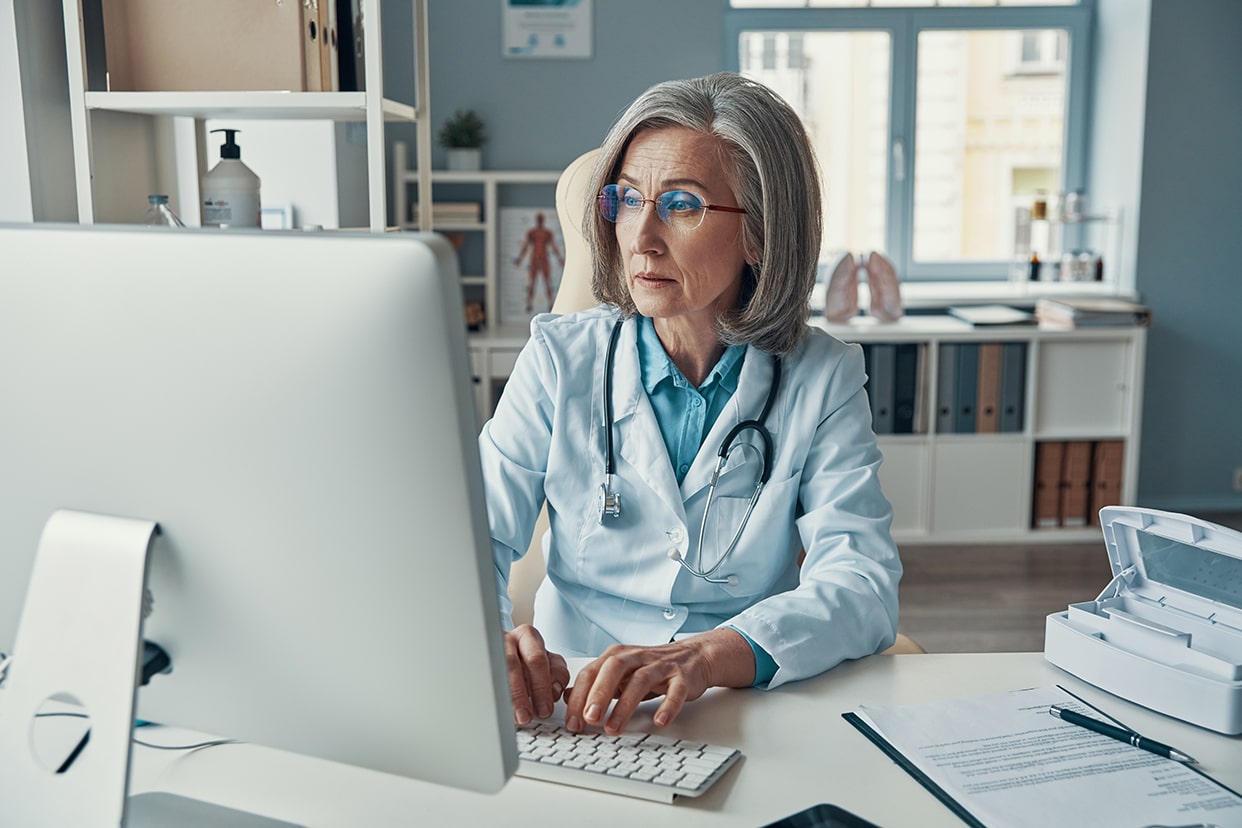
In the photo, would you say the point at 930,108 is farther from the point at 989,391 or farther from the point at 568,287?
the point at 568,287

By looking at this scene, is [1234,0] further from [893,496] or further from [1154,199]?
[893,496]

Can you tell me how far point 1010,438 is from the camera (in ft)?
13.2

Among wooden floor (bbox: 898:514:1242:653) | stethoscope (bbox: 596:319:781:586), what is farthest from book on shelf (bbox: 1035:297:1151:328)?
stethoscope (bbox: 596:319:781:586)

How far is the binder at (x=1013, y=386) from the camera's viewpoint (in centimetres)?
400

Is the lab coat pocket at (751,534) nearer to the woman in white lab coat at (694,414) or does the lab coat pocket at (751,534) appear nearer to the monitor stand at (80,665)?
the woman in white lab coat at (694,414)

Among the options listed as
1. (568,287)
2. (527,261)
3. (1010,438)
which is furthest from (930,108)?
(568,287)

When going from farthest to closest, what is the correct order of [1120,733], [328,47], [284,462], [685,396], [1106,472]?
[1106,472]
[328,47]
[685,396]
[1120,733]
[284,462]

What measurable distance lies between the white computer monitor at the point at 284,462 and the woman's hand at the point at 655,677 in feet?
1.07

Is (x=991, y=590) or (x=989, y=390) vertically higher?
(x=989, y=390)

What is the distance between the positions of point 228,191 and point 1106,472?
3331mm

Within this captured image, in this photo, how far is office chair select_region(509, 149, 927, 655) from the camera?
1866mm

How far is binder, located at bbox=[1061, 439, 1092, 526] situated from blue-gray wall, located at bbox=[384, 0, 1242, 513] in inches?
13.0

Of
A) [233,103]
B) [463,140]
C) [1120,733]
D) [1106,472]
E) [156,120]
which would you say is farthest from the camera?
[463,140]

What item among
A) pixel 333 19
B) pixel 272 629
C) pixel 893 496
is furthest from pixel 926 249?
pixel 272 629
